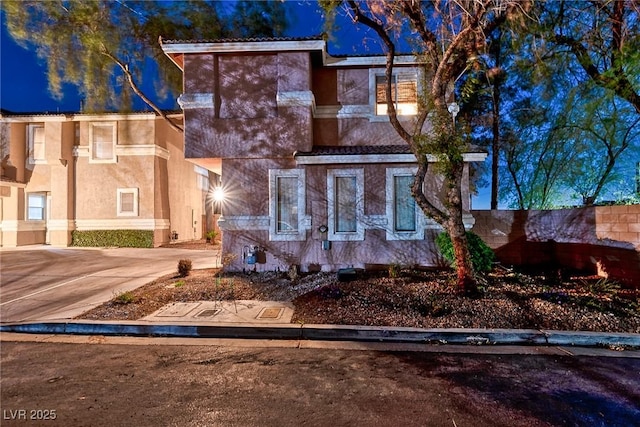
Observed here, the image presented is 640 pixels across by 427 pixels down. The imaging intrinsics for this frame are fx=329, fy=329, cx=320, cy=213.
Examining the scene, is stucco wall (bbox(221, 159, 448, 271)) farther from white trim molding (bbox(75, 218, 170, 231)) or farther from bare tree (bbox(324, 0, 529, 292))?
white trim molding (bbox(75, 218, 170, 231))

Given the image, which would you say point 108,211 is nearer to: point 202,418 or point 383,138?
point 383,138

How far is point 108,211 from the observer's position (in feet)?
55.3

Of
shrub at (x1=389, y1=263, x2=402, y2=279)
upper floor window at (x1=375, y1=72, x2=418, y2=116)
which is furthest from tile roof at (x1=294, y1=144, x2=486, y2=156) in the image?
shrub at (x1=389, y1=263, x2=402, y2=279)

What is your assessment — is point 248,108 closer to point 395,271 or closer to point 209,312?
point 209,312

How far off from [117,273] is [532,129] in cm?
1622

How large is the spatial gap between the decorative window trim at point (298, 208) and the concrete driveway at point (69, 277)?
2.93m

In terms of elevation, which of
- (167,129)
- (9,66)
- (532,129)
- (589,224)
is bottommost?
(589,224)

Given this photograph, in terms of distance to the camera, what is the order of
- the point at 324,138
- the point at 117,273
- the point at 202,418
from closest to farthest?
the point at 202,418
the point at 117,273
the point at 324,138

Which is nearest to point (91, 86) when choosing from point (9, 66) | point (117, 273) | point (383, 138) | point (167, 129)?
point (167, 129)

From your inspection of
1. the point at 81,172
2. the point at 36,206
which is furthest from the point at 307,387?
the point at 36,206

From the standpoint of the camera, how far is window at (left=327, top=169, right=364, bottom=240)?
9.71 metres

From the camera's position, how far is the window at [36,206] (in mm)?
17406

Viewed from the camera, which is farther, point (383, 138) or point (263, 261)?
point (383, 138)

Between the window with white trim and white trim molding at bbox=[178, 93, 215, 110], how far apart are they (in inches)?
105
